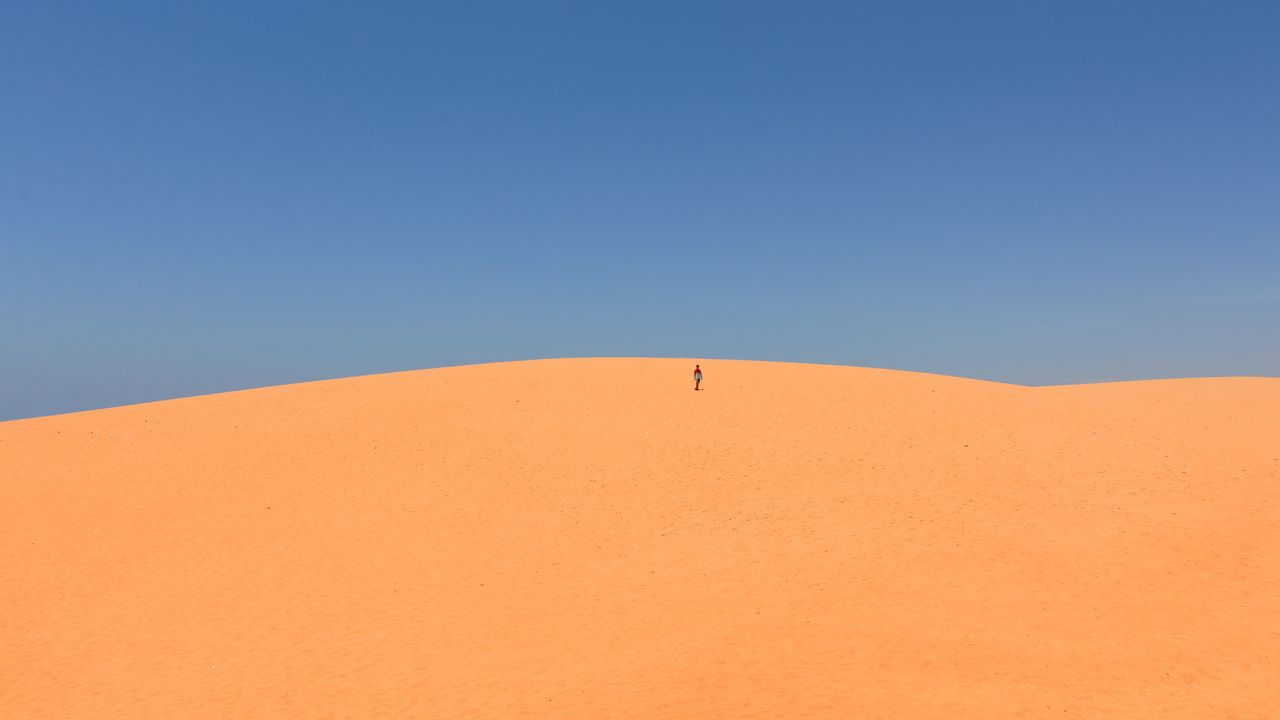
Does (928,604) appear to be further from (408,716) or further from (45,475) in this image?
(45,475)

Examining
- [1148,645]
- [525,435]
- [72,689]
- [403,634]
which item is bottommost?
[72,689]

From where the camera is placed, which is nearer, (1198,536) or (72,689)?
(72,689)

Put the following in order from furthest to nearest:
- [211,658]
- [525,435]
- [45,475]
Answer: [525,435]
[45,475]
[211,658]

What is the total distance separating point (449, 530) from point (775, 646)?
35.7 feet

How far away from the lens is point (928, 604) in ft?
51.2

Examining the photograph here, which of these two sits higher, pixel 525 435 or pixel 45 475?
pixel 525 435

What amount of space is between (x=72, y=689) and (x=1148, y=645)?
66.5 ft

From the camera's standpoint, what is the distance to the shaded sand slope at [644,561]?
12875mm

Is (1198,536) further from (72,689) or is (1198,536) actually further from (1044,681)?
(72,689)

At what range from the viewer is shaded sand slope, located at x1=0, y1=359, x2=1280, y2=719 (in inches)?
507

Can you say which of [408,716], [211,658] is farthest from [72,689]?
[408,716]

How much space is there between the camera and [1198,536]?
19.0 metres

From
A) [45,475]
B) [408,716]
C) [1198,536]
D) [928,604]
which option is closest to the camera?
[408,716]

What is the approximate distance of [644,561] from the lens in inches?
738
